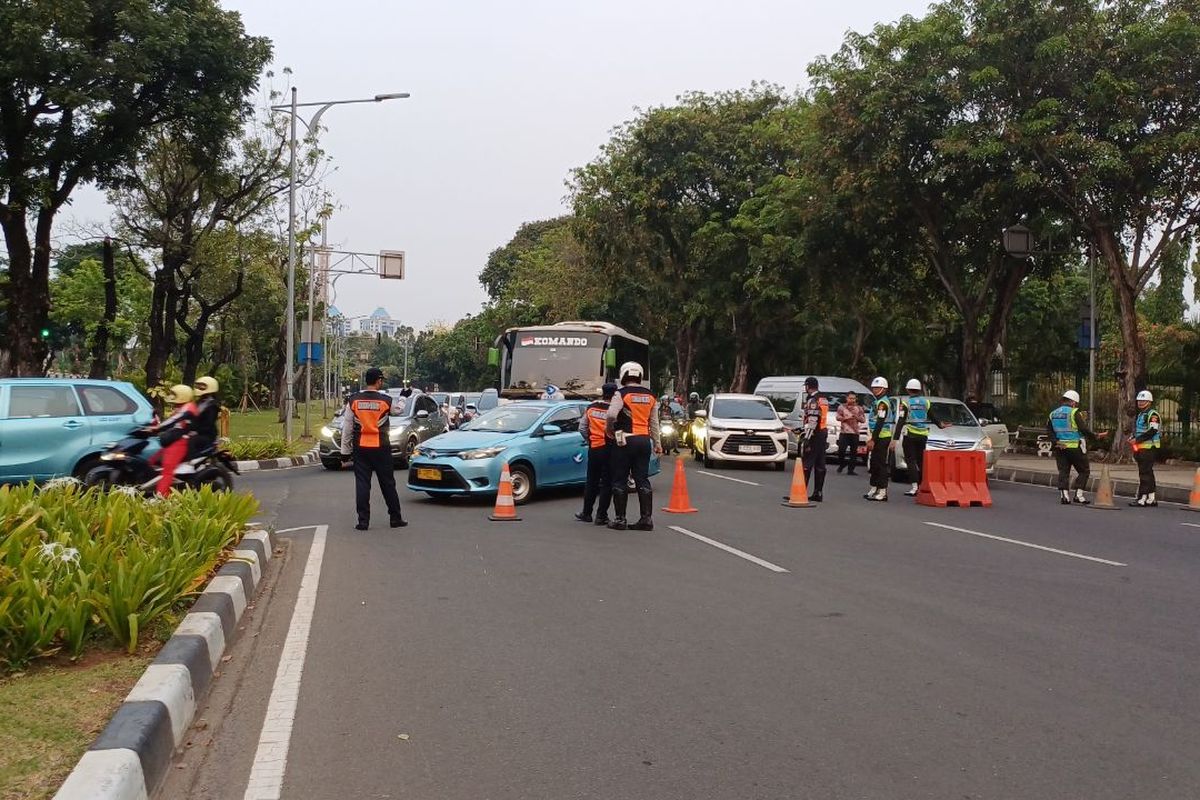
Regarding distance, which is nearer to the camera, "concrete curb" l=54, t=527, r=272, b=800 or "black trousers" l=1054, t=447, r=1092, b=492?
"concrete curb" l=54, t=527, r=272, b=800

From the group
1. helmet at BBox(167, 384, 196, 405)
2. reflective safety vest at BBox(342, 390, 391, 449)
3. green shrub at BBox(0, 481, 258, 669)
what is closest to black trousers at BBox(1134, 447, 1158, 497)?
reflective safety vest at BBox(342, 390, 391, 449)

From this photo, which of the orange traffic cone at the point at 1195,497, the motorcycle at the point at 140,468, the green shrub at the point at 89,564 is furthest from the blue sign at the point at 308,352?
the orange traffic cone at the point at 1195,497

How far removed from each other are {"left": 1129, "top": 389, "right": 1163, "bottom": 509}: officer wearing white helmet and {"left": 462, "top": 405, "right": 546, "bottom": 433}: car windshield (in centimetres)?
881

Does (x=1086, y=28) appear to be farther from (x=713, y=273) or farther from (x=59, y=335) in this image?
(x=59, y=335)

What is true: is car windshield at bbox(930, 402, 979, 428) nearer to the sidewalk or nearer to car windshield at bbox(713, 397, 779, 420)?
the sidewalk

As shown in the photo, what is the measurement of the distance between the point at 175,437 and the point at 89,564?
4.99m

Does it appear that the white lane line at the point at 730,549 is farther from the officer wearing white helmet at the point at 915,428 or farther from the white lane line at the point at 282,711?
the officer wearing white helmet at the point at 915,428

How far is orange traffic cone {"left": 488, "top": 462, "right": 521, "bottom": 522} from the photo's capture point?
12.0m

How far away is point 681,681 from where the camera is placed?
548 cm

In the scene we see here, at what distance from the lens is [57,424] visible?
481 inches

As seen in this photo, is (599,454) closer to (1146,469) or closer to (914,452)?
(914,452)

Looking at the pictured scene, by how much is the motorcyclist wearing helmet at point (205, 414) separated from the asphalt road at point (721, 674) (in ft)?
6.74

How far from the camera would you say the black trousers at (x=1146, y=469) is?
49.9 ft

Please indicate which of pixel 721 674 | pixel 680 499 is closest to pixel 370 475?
pixel 680 499
